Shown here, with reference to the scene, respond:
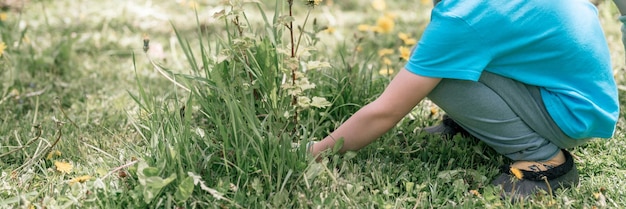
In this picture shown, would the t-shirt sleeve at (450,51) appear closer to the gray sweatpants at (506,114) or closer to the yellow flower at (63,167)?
the gray sweatpants at (506,114)

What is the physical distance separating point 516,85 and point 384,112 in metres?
0.35

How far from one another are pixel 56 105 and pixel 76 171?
71 centimetres

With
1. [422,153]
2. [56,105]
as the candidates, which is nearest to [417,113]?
[422,153]

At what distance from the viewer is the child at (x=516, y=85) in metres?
1.90

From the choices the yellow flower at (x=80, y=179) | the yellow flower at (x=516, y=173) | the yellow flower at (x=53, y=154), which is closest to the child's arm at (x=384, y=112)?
the yellow flower at (x=516, y=173)

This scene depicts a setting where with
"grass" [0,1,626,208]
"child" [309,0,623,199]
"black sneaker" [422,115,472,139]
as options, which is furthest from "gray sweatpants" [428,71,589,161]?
"black sneaker" [422,115,472,139]

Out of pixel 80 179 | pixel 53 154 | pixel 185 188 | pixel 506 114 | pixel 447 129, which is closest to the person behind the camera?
pixel 185 188

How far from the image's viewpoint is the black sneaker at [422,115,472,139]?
2.43 meters

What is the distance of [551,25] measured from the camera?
194cm

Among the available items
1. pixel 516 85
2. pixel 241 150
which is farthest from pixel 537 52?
pixel 241 150

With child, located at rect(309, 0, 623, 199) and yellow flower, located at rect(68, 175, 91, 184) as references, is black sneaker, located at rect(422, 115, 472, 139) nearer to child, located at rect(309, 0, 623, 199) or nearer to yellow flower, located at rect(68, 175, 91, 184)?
child, located at rect(309, 0, 623, 199)

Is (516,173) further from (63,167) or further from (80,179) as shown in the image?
(63,167)

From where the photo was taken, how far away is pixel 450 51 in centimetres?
189

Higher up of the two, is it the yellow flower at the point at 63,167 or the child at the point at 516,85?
the child at the point at 516,85
